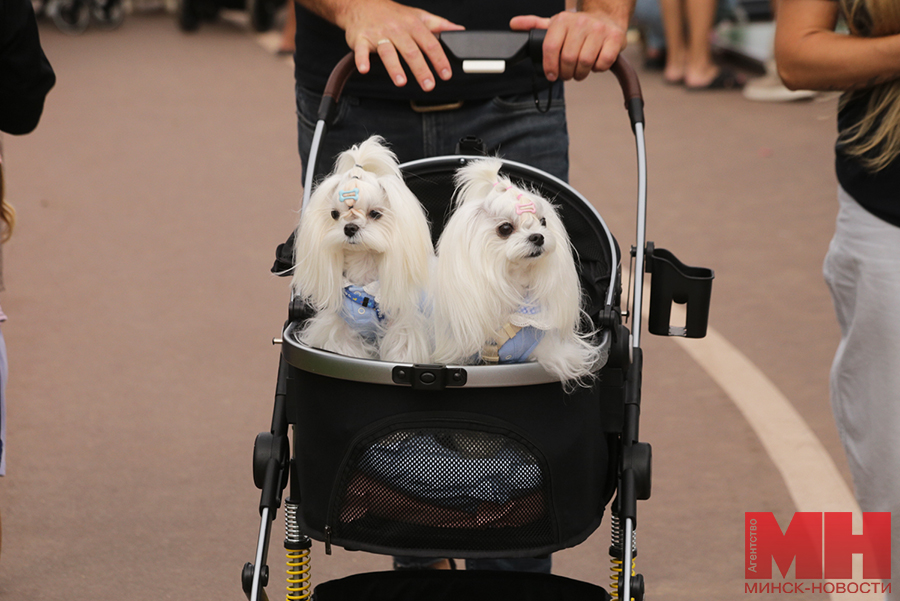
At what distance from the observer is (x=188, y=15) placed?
14.1 meters

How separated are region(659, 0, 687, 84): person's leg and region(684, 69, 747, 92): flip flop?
0.97 ft

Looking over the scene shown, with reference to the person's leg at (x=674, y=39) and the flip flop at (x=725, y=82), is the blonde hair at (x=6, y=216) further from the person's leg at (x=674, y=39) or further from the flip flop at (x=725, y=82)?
the flip flop at (x=725, y=82)

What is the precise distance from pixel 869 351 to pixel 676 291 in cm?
60

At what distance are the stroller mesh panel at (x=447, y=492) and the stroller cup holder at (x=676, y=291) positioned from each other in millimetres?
545

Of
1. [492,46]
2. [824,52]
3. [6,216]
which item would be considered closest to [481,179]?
[492,46]

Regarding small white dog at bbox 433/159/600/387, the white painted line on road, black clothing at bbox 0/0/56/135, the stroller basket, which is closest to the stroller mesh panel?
the stroller basket

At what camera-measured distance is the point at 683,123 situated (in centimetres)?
878

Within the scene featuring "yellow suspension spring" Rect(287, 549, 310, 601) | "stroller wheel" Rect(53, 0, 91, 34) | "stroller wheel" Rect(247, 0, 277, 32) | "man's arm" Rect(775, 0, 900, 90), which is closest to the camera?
"yellow suspension spring" Rect(287, 549, 310, 601)

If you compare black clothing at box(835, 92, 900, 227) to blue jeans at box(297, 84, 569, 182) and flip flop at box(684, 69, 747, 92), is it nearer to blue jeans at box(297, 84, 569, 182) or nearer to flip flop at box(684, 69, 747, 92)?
blue jeans at box(297, 84, 569, 182)

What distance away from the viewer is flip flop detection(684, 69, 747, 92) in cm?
983

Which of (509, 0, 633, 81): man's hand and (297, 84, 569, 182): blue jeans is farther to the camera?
(297, 84, 569, 182): blue jeans

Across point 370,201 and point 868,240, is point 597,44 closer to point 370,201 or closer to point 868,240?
point 370,201

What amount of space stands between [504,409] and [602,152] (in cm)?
638

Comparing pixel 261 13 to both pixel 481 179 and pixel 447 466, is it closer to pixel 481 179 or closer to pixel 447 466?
pixel 481 179
